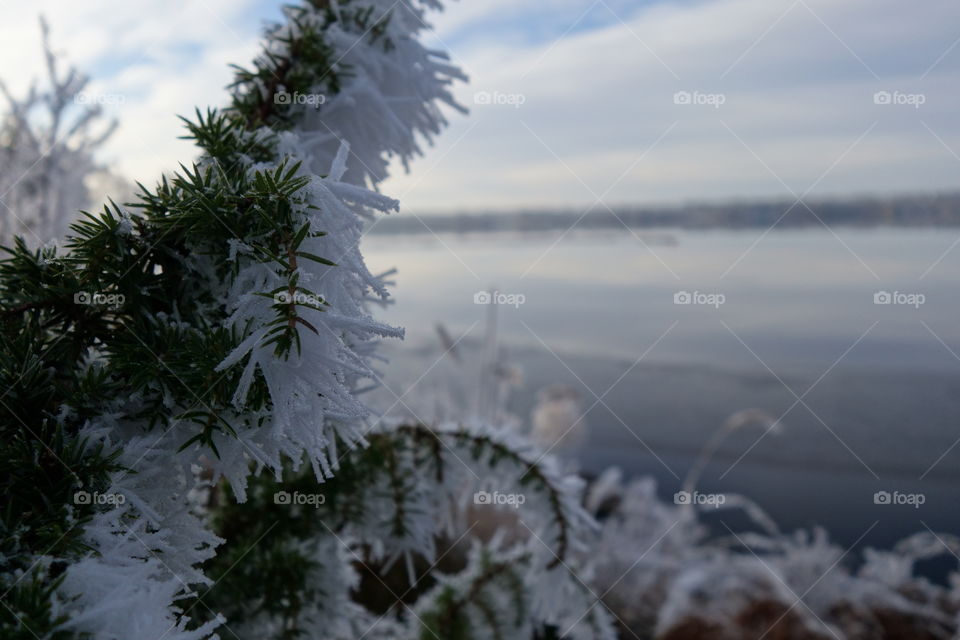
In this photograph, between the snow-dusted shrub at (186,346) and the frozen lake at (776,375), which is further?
the frozen lake at (776,375)

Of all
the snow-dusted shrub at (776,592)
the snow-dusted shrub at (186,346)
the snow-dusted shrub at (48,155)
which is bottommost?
the snow-dusted shrub at (776,592)

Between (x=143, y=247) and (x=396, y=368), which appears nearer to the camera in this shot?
(x=143, y=247)

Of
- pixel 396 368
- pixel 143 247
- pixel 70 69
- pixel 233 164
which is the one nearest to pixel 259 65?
pixel 233 164

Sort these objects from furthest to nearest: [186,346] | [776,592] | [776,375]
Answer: [776,375], [776,592], [186,346]

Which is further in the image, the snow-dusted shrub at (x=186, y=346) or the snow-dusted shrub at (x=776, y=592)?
the snow-dusted shrub at (x=776, y=592)

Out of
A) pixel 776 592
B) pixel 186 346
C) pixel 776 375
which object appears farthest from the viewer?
pixel 776 375

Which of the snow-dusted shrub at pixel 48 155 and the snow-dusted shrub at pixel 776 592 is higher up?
the snow-dusted shrub at pixel 48 155

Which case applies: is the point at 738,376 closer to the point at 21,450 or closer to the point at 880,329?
the point at 880,329

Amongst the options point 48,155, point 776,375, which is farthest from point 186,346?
point 776,375

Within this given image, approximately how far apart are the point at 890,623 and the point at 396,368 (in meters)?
3.45

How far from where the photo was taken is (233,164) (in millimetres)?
606

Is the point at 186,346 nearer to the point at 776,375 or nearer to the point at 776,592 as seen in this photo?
the point at 776,592

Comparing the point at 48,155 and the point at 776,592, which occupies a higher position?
the point at 48,155

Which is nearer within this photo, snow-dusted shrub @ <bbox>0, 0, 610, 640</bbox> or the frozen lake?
snow-dusted shrub @ <bbox>0, 0, 610, 640</bbox>
